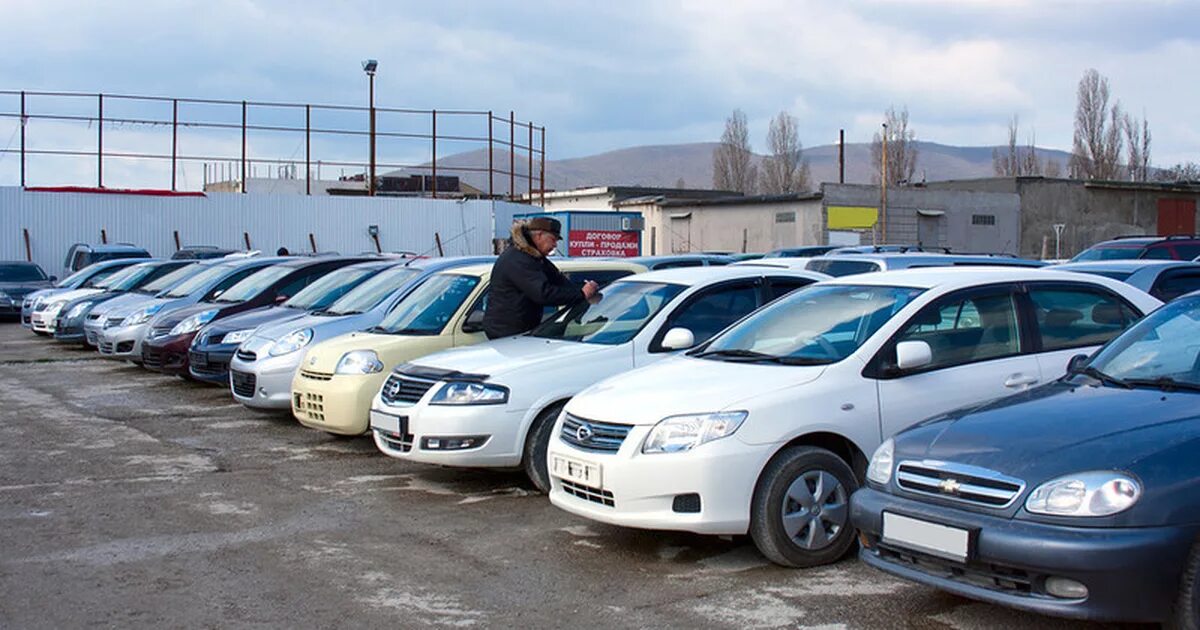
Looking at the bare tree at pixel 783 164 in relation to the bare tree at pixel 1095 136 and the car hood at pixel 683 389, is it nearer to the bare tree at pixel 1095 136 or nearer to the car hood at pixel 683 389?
the bare tree at pixel 1095 136

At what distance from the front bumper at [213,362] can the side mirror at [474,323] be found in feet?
12.8

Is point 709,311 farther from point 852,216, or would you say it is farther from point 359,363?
point 852,216

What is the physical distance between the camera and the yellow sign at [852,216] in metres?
43.3

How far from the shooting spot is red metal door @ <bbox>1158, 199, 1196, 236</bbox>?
50.4m

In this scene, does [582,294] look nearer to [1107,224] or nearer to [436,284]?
[436,284]

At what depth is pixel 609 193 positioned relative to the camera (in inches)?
2112

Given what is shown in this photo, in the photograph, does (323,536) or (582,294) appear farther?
(582,294)

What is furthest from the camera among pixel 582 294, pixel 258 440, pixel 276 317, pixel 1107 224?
pixel 1107 224

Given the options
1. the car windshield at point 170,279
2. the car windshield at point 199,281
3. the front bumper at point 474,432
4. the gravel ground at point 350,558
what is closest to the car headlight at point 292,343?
the gravel ground at point 350,558

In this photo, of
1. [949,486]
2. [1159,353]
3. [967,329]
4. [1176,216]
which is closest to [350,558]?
[949,486]

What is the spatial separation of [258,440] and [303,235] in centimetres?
2949

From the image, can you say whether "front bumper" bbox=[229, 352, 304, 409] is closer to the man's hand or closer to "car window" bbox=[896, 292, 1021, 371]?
the man's hand

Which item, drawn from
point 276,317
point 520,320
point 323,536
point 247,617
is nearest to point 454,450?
point 323,536

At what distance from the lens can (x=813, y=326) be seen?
6895mm
